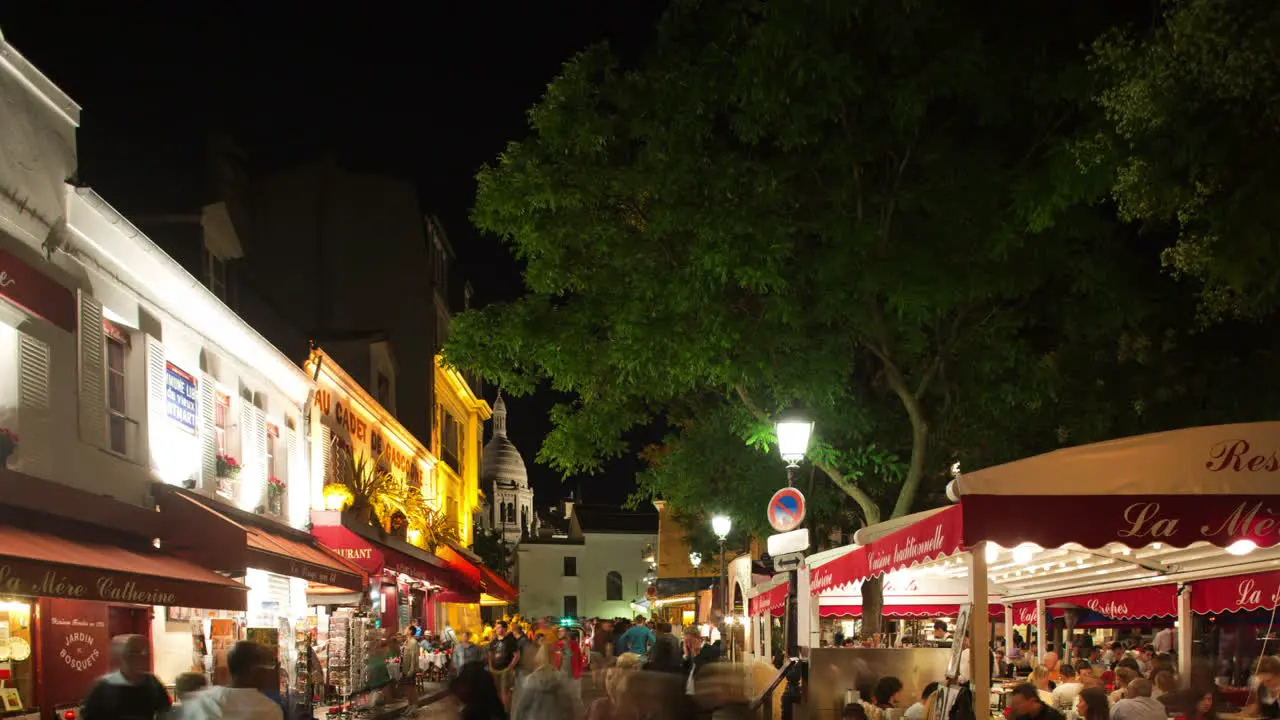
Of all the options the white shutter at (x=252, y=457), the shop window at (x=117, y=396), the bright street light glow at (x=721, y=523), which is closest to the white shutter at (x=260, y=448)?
the white shutter at (x=252, y=457)

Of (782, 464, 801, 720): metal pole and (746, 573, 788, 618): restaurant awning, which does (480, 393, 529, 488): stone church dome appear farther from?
(782, 464, 801, 720): metal pole

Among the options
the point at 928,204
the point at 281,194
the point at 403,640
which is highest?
the point at 281,194

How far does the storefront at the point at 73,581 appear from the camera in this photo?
32.7 ft

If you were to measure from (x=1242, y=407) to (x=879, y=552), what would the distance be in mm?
9748

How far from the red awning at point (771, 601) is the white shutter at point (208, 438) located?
783 cm

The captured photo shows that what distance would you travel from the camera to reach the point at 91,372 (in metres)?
13.8

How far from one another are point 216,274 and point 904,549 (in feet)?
41.9

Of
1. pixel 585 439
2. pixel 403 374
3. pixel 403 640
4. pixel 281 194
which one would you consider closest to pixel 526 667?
pixel 585 439

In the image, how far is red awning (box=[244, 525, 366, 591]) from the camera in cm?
1486

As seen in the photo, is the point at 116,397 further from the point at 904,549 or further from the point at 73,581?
the point at 904,549

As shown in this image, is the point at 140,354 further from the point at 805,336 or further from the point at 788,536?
the point at 805,336

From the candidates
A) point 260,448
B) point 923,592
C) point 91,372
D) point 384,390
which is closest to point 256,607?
point 260,448

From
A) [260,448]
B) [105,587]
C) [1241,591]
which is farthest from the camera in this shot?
[260,448]

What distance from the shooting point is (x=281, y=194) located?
1547 inches
